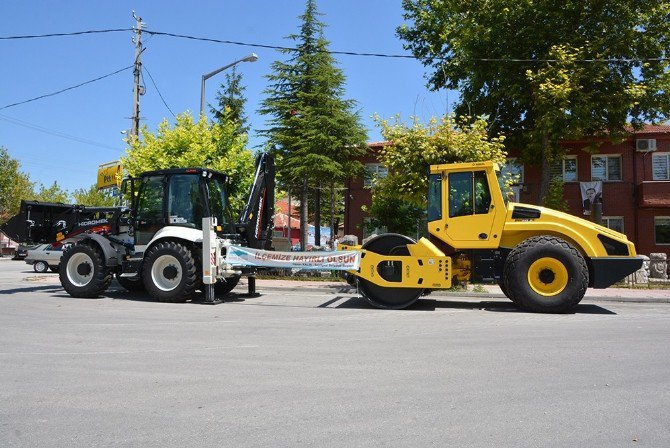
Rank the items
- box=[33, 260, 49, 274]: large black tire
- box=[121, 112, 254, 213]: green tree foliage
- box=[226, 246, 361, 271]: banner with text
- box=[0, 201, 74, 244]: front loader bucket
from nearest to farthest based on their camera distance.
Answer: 1. box=[226, 246, 361, 271]: banner with text
2. box=[0, 201, 74, 244]: front loader bucket
3. box=[121, 112, 254, 213]: green tree foliage
4. box=[33, 260, 49, 274]: large black tire

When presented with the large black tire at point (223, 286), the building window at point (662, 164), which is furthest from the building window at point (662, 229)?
the large black tire at point (223, 286)

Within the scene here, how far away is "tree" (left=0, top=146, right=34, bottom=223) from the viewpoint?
45438 mm

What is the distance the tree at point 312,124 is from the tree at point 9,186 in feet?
109

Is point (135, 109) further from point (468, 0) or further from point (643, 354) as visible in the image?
point (643, 354)

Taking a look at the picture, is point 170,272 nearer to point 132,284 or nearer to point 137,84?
point 132,284

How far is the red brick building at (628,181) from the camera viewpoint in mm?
25078

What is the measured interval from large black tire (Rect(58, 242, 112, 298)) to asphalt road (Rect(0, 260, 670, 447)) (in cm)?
237

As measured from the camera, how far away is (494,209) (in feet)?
34.6

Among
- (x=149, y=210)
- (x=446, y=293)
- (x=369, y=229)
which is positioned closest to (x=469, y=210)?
(x=446, y=293)

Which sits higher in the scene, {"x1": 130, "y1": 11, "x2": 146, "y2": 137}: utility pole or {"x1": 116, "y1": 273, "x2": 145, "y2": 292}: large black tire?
{"x1": 130, "y1": 11, "x2": 146, "y2": 137}: utility pole

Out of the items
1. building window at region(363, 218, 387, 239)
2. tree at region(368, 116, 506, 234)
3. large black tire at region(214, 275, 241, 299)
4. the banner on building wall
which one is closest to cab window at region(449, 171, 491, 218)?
tree at region(368, 116, 506, 234)

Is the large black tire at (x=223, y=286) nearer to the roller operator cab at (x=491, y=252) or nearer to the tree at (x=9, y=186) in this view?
the roller operator cab at (x=491, y=252)

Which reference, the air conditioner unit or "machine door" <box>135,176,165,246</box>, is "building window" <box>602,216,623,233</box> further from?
"machine door" <box>135,176,165,246</box>

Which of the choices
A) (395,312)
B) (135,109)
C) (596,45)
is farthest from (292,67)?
(395,312)
